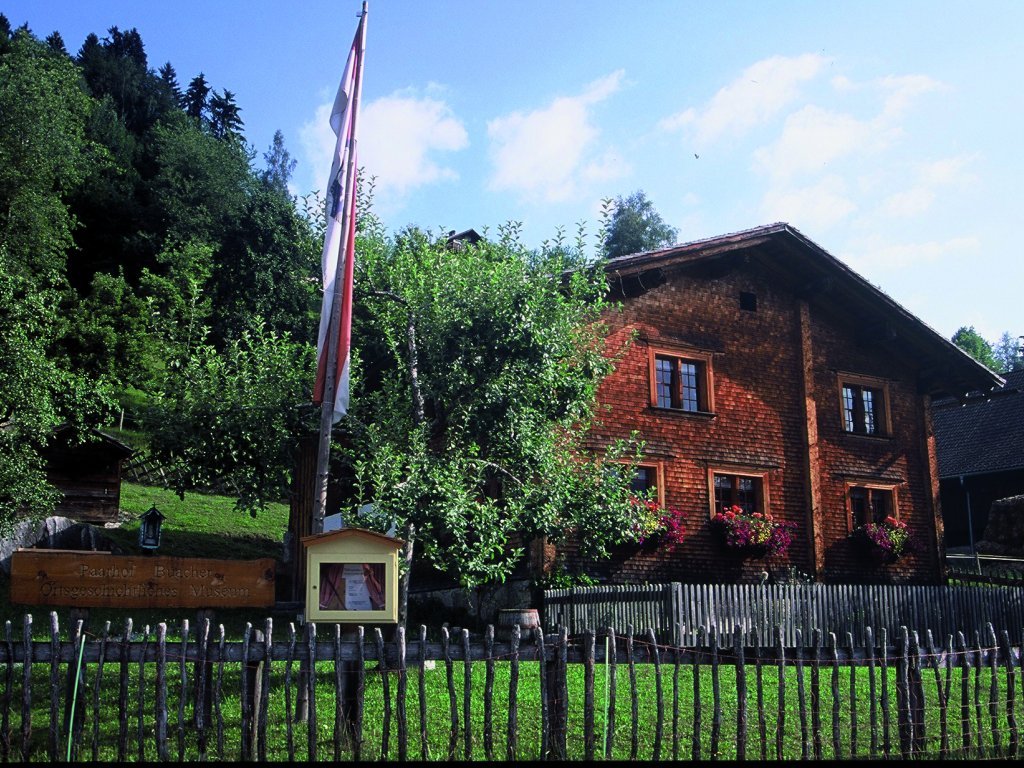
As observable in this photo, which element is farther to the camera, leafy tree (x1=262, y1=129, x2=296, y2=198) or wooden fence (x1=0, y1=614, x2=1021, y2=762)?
leafy tree (x1=262, y1=129, x2=296, y2=198)

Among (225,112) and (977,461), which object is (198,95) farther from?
(977,461)

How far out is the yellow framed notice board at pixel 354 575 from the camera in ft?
32.8

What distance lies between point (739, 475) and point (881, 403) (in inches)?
210

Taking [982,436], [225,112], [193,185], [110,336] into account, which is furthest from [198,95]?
[982,436]

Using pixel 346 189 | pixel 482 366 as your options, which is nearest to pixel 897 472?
pixel 482 366

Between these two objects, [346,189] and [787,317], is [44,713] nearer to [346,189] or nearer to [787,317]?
[346,189]

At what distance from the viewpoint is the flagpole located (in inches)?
472

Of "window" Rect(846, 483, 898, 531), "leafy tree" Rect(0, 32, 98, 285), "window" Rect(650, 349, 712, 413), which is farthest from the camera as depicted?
"leafy tree" Rect(0, 32, 98, 285)

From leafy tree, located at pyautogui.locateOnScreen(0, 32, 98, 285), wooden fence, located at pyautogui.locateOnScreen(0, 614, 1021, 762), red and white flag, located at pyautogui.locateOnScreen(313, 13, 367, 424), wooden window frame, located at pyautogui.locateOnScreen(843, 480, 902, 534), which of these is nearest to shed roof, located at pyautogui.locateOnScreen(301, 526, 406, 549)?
wooden fence, located at pyautogui.locateOnScreen(0, 614, 1021, 762)

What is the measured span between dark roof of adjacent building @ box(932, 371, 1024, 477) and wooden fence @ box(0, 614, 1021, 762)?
2676 centimetres

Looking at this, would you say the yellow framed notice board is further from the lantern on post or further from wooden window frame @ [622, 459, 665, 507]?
wooden window frame @ [622, 459, 665, 507]

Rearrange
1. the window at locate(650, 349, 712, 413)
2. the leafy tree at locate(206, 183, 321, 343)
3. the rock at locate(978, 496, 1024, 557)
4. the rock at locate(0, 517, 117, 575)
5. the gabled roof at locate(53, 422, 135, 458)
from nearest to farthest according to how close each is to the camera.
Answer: the rock at locate(0, 517, 117, 575) < the window at locate(650, 349, 712, 413) < the gabled roof at locate(53, 422, 135, 458) < the rock at locate(978, 496, 1024, 557) < the leafy tree at locate(206, 183, 321, 343)

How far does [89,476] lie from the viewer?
28750 millimetres

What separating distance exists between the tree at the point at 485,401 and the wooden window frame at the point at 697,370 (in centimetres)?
622
